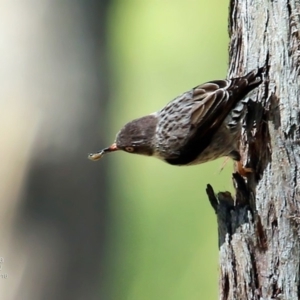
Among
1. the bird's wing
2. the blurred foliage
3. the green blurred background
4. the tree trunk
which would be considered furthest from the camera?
the blurred foliage

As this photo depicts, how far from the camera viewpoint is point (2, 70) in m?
2.47

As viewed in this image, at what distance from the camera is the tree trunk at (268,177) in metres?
1.65

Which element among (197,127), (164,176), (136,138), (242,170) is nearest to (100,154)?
(136,138)

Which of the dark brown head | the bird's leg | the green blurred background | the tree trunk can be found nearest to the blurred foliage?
the green blurred background

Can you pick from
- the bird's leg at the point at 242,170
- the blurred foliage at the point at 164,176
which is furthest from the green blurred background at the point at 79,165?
the bird's leg at the point at 242,170

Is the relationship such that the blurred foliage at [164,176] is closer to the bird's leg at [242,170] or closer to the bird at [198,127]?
the bird at [198,127]

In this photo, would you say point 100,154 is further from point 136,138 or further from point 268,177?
point 268,177

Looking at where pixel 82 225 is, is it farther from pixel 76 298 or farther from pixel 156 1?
pixel 156 1

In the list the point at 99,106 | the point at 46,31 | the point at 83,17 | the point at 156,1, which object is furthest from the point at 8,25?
the point at 156,1

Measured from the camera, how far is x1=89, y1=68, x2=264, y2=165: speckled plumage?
1.92m

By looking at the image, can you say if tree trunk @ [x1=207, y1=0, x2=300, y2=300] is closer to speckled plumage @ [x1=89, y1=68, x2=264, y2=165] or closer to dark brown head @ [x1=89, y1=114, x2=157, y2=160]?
speckled plumage @ [x1=89, y1=68, x2=264, y2=165]

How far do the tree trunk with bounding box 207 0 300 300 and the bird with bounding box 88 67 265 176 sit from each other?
0.22ft

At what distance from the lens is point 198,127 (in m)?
2.12

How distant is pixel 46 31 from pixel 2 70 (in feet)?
0.92
